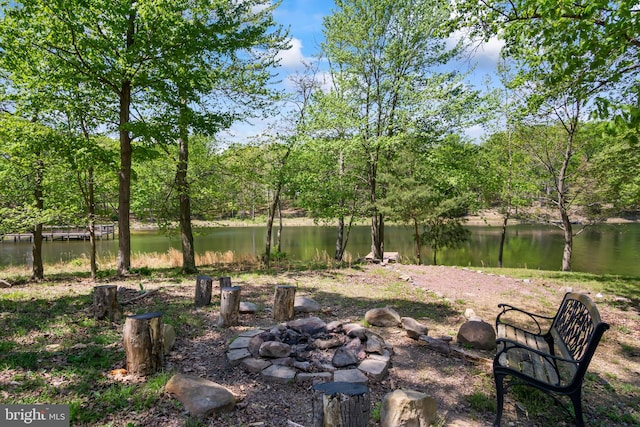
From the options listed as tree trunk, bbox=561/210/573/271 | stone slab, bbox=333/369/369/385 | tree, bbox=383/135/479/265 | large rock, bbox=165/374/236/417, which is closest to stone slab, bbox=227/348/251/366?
large rock, bbox=165/374/236/417

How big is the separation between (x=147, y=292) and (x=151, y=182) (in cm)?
576

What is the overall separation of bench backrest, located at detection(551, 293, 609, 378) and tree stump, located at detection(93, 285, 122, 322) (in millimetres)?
5533

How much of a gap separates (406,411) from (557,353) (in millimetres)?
2546

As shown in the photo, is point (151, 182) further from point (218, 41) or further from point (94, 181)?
point (218, 41)

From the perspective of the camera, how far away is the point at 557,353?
13.4ft

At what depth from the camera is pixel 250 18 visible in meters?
10.6

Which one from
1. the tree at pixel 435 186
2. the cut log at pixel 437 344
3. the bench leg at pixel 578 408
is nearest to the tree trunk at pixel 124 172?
the cut log at pixel 437 344

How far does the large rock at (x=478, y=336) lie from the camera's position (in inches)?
177

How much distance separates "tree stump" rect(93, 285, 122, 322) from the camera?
16.3 ft

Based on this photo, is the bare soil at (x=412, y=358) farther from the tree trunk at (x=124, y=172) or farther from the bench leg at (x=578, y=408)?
the tree trunk at (x=124, y=172)

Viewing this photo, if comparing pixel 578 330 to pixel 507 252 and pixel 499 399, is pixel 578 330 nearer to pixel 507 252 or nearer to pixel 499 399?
pixel 499 399

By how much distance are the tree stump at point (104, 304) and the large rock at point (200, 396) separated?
96.5 inches

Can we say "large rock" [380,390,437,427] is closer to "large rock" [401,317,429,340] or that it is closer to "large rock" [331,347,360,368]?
"large rock" [331,347,360,368]

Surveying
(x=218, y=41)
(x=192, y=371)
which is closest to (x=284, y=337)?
(x=192, y=371)
